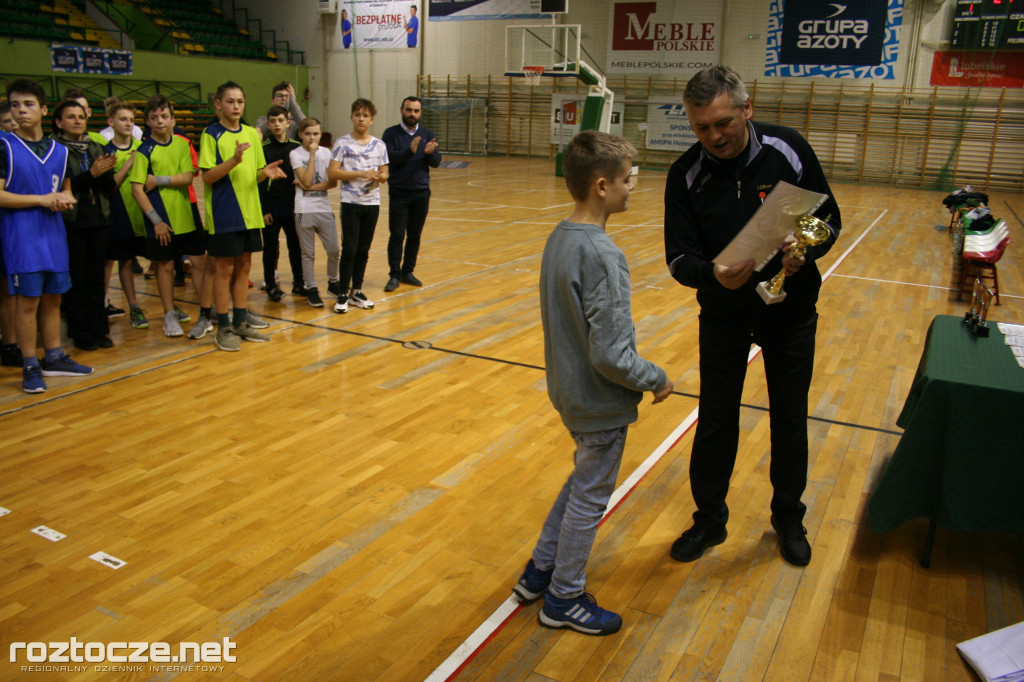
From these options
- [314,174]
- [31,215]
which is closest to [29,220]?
[31,215]

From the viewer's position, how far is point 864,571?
2.75 meters

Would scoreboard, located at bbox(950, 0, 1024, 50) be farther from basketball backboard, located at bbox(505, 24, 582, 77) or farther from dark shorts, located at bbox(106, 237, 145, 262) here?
dark shorts, located at bbox(106, 237, 145, 262)

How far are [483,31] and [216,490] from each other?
72.3 feet

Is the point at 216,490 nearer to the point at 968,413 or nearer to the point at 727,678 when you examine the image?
the point at 727,678

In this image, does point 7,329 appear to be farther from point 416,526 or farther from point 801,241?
point 801,241

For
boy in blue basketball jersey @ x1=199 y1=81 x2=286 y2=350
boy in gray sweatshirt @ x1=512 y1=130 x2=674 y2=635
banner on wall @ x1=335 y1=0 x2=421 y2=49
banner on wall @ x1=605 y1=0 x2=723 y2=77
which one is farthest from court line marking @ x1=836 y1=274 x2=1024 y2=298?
banner on wall @ x1=335 y1=0 x2=421 y2=49

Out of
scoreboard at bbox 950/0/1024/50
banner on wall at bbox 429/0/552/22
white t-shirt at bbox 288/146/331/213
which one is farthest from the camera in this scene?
banner on wall at bbox 429/0/552/22

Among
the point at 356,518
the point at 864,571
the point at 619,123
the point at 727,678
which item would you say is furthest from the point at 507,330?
the point at 619,123

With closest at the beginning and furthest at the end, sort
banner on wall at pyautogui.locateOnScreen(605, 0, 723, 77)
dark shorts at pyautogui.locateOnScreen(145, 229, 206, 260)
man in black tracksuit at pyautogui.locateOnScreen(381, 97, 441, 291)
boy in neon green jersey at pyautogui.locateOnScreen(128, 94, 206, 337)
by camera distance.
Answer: boy in neon green jersey at pyautogui.locateOnScreen(128, 94, 206, 337), dark shorts at pyautogui.locateOnScreen(145, 229, 206, 260), man in black tracksuit at pyautogui.locateOnScreen(381, 97, 441, 291), banner on wall at pyautogui.locateOnScreen(605, 0, 723, 77)

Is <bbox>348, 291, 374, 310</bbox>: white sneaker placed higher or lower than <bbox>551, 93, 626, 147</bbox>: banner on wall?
lower

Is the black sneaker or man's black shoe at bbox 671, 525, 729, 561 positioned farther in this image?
the black sneaker

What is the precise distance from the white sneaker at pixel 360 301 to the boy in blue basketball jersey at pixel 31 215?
7.51 ft

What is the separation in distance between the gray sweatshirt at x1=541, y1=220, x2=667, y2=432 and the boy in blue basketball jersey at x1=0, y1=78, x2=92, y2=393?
11.1ft

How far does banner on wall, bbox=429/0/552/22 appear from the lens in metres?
21.0
